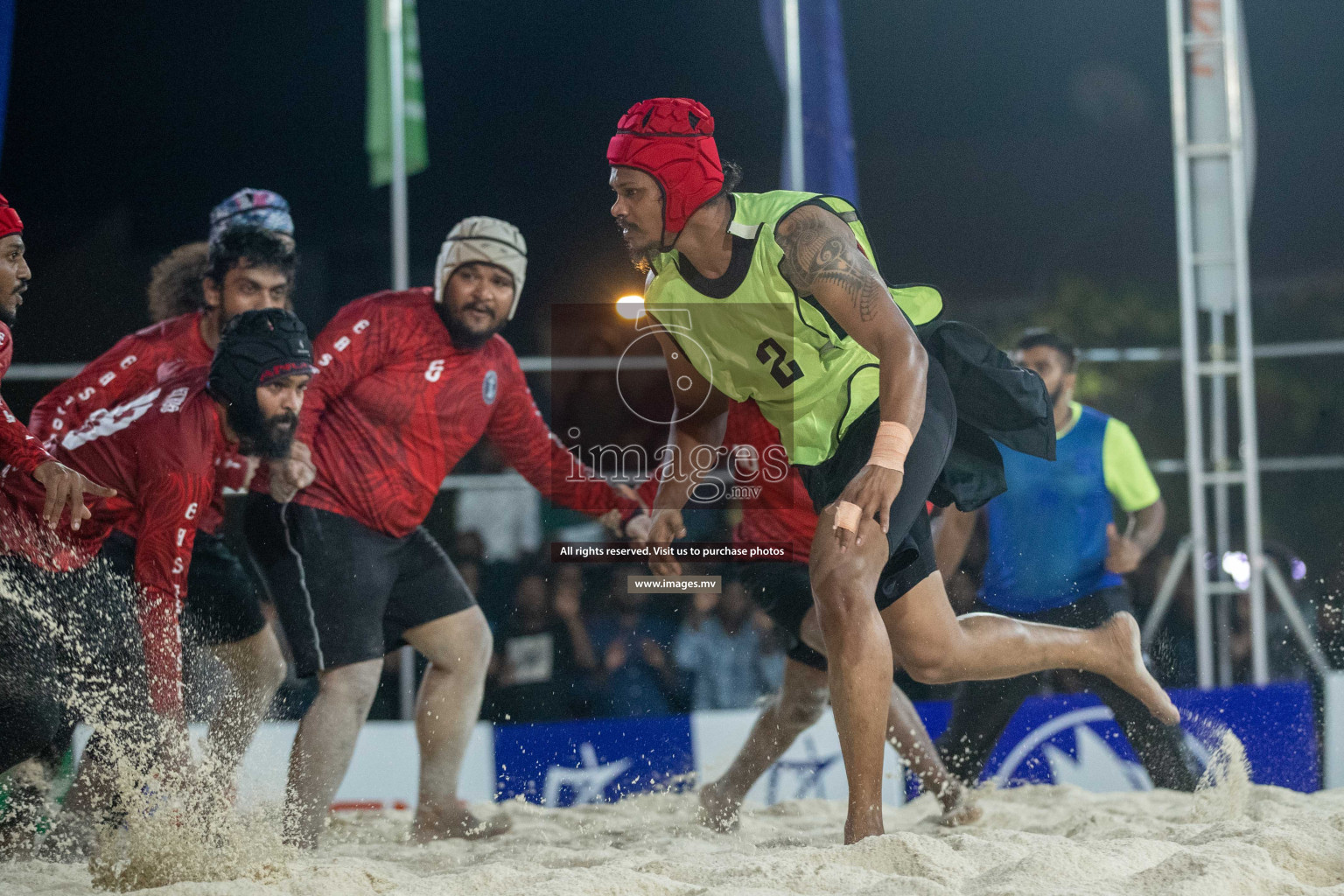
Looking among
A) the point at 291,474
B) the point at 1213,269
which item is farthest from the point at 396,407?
the point at 1213,269

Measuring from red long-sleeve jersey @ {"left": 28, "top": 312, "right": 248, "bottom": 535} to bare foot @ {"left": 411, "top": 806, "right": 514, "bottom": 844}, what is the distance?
113cm

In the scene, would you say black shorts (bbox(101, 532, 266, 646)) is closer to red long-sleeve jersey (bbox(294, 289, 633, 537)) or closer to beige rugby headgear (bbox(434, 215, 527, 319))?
red long-sleeve jersey (bbox(294, 289, 633, 537))

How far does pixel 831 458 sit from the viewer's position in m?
3.13

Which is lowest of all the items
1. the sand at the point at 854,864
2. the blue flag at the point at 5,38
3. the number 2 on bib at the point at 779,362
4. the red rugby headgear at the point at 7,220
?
the sand at the point at 854,864

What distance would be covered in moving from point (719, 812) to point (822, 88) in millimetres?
2864

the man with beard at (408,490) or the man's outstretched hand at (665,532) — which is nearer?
the man with beard at (408,490)

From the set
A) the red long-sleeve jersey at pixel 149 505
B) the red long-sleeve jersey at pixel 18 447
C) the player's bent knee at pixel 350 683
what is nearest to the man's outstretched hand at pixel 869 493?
the player's bent knee at pixel 350 683

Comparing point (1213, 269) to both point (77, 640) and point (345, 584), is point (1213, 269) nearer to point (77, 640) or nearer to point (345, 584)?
point (345, 584)

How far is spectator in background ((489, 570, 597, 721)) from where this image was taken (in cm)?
Answer: 402

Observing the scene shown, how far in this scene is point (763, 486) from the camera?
146 inches

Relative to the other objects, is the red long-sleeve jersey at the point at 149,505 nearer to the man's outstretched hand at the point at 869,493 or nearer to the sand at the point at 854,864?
the sand at the point at 854,864

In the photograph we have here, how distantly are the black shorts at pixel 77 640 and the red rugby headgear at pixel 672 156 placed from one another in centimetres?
189

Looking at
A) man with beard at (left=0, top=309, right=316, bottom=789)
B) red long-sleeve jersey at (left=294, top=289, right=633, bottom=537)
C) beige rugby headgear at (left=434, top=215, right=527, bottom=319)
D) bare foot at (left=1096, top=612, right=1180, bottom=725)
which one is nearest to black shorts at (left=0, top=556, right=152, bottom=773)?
man with beard at (left=0, top=309, right=316, bottom=789)

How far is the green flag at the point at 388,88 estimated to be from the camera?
14.7ft
